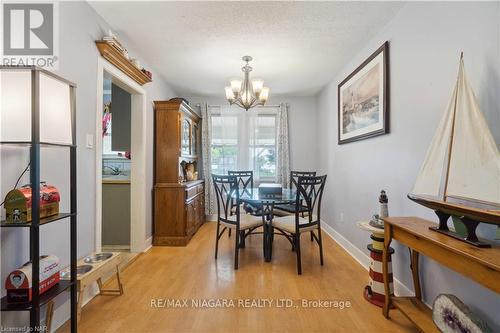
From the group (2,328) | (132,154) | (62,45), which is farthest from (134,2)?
(2,328)

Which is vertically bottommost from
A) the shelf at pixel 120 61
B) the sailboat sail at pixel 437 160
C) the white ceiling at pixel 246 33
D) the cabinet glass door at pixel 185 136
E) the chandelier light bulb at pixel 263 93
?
the sailboat sail at pixel 437 160

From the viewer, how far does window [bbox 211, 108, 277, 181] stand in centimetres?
469

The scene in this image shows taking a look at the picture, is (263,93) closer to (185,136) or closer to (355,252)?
(185,136)

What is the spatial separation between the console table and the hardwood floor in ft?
0.55

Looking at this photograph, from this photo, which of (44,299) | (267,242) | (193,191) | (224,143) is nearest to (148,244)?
(193,191)

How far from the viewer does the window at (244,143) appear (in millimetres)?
4691

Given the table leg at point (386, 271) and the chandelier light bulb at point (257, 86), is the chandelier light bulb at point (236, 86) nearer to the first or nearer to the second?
the chandelier light bulb at point (257, 86)

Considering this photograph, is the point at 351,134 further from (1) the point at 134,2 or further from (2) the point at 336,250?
(1) the point at 134,2

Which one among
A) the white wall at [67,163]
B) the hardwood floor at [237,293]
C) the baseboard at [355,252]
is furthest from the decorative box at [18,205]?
the baseboard at [355,252]

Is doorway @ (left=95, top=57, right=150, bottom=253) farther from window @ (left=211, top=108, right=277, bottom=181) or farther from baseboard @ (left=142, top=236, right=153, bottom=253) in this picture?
window @ (left=211, top=108, right=277, bottom=181)

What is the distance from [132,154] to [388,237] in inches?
113

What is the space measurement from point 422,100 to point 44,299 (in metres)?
2.74

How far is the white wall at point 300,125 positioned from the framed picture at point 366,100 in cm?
137

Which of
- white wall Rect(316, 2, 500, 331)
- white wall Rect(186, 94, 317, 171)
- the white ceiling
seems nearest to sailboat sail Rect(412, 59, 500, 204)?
white wall Rect(316, 2, 500, 331)
